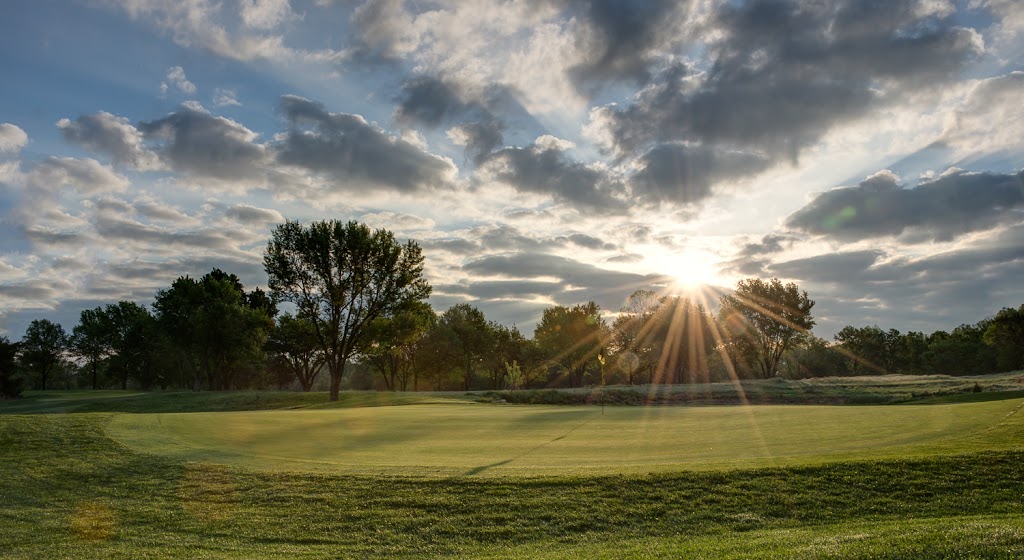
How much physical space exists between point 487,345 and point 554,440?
3210 inches

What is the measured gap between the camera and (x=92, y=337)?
93.1 m

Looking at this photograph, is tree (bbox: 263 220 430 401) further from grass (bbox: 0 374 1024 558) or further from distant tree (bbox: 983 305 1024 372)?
distant tree (bbox: 983 305 1024 372)

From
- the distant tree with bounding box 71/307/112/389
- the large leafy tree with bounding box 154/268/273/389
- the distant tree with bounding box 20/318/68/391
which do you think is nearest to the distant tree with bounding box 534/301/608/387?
the large leafy tree with bounding box 154/268/273/389

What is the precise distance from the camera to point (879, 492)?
37.4 ft

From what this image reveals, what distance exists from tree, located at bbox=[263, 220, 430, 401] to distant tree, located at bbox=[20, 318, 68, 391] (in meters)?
69.6

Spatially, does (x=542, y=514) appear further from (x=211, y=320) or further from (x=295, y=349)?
(x=295, y=349)

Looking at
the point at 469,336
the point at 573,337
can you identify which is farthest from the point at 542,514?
the point at 573,337

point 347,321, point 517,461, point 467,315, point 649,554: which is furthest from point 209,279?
point 649,554

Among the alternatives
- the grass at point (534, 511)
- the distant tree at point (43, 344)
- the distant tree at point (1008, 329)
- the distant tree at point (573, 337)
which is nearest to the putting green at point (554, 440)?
the grass at point (534, 511)

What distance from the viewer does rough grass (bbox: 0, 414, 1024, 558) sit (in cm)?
919

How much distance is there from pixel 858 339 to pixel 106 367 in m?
139

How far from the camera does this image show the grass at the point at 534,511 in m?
9.28

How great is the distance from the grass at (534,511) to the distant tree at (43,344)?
105 m

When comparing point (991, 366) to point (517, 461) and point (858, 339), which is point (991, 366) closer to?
point (858, 339)
